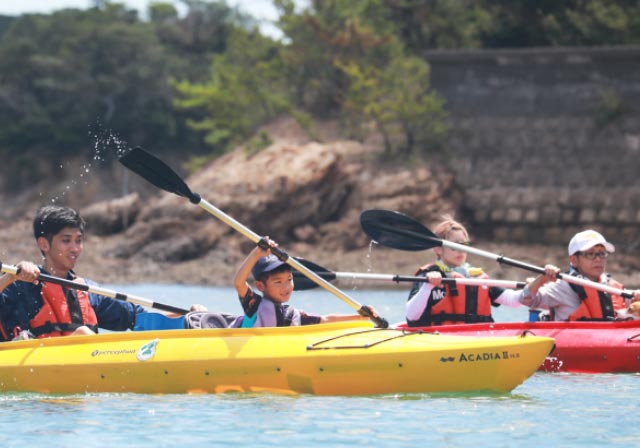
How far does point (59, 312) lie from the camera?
803 cm

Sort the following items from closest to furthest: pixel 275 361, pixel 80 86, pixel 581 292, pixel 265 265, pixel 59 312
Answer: pixel 275 361 → pixel 265 265 → pixel 59 312 → pixel 581 292 → pixel 80 86

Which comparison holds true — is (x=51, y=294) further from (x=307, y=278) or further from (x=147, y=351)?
(x=307, y=278)

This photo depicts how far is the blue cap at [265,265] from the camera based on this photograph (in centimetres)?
780

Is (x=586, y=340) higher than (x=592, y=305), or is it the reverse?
(x=592, y=305)

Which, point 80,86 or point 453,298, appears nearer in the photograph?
point 453,298

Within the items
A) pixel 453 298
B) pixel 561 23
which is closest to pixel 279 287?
pixel 453 298

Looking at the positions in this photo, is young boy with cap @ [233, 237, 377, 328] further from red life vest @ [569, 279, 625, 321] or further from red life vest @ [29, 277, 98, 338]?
red life vest @ [569, 279, 625, 321]

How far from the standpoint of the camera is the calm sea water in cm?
625

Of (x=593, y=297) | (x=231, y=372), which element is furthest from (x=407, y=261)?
(x=231, y=372)

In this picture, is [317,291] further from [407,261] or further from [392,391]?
[392,391]

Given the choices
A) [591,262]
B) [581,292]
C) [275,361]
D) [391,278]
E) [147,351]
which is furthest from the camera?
[391,278]

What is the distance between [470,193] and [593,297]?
1591cm

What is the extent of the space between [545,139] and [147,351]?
18.6 m

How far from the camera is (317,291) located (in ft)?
78.0
